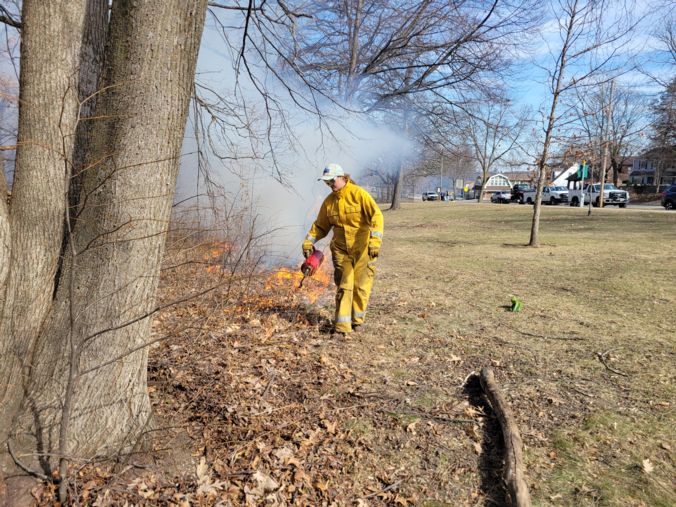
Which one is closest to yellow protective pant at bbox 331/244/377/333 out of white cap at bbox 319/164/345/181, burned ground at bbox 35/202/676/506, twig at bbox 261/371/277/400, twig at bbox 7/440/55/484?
burned ground at bbox 35/202/676/506

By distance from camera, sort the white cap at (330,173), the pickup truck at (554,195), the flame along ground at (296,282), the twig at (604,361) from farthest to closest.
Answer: the pickup truck at (554,195) → the flame along ground at (296,282) → the white cap at (330,173) → the twig at (604,361)

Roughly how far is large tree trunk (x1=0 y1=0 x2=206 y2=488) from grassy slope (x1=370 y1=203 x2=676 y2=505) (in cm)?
214

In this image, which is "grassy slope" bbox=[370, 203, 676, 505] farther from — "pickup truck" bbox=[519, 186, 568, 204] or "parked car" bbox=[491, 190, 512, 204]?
"parked car" bbox=[491, 190, 512, 204]

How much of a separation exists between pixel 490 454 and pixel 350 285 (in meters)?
Answer: 2.29

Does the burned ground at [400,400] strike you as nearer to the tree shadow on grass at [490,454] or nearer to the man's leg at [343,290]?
the tree shadow on grass at [490,454]

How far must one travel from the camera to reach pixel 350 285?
15.7 feet

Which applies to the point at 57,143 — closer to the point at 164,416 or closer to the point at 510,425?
the point at 164,416

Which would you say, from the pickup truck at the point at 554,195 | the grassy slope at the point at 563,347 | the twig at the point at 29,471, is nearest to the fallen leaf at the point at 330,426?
the grassy slope at the point at 563,347

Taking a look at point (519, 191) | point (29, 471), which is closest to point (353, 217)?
point (29, 471)

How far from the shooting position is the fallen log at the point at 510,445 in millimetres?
2373

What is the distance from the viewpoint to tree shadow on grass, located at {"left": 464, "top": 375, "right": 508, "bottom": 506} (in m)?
2.53

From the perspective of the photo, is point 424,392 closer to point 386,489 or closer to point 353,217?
point 386,489

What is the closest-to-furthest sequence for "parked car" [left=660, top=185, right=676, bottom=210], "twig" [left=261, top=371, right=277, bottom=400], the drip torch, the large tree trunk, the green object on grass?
1. the large tree trunk
2. "twig" [left=261, top=371, right=277, bottom=400]
3. the drip torch
4. the green object on grass
5. "parked car" [left=660, top=185, right=676, bottom=210]

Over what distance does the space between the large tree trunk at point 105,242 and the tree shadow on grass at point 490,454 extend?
6.77 feet
